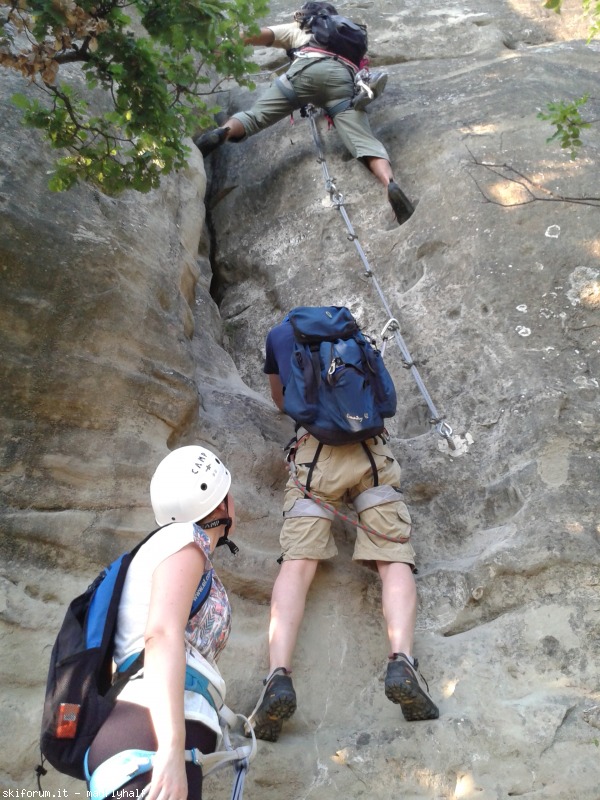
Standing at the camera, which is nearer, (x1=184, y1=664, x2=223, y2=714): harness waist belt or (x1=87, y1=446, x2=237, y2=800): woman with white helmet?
(x1=87, y1=446, x2=237, y2=800): woman with white helmet

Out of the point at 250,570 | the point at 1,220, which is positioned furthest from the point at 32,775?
the point at 1,220

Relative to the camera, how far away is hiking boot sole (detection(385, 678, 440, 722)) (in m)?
3.87

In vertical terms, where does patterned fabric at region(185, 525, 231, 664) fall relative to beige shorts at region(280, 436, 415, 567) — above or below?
above

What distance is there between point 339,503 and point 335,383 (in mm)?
766

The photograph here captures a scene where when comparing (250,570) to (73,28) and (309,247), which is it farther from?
(309,247)

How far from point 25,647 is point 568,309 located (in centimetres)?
422

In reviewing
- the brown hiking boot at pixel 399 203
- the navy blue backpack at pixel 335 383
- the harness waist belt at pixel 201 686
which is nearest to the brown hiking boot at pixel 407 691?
the navy blue backpack at pixel 335 383

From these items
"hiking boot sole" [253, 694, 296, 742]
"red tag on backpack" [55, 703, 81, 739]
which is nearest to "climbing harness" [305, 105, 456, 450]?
"hiking boot sole" [253, 694, 296, 742]

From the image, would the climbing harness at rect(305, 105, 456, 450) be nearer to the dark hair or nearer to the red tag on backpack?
the dark hair

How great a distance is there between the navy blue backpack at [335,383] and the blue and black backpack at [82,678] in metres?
2.17

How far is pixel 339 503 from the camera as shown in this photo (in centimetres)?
495

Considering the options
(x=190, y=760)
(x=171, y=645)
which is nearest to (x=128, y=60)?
(x=171, y=645)

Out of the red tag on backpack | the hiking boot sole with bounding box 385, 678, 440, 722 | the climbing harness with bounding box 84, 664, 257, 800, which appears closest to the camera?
the climbing harness with bounding box 84, 664, 257, 800

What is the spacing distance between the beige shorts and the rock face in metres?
0.29
